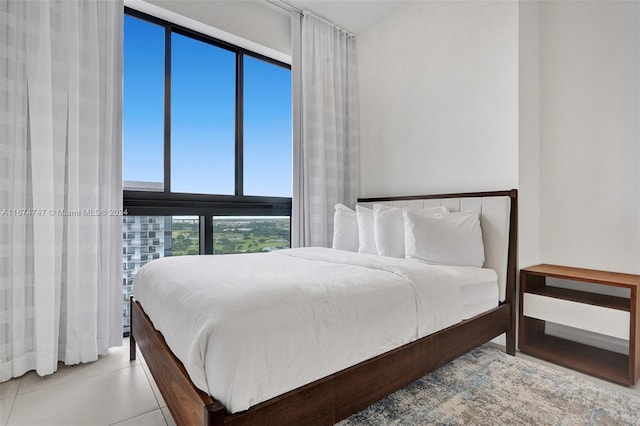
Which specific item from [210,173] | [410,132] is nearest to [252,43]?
[210,173]

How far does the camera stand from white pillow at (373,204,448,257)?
96.0 inches

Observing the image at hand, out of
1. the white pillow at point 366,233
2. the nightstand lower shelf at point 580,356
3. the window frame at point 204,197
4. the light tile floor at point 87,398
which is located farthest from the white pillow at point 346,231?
the light tile floor at point 87,398

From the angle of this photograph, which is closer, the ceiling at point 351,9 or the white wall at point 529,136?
the white wall at point 529,136

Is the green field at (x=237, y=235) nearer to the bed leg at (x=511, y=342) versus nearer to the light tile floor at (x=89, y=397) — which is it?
the light tile floor at (x=89, y=397)

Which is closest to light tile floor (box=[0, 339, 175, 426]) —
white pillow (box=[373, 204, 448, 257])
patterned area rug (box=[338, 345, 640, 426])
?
patterned area rug (box=[338, 345, 640, 426])

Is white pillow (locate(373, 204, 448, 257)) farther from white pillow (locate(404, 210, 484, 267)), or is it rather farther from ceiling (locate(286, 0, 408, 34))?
ceiling (locate(286, 0, 408, 34))

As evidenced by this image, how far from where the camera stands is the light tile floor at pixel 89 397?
149 cm

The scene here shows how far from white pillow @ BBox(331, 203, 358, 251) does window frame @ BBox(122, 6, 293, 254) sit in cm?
75

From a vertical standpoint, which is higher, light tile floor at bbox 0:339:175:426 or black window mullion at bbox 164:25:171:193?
black window mullion at bbox 164:25:171:193

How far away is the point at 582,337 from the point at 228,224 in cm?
301

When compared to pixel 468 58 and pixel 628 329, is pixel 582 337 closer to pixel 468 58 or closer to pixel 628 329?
pixel 628 329

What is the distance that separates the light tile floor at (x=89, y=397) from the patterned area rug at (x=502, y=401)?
254 mm

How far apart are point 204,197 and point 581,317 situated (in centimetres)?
295

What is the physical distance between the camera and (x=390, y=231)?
2461 millimetres
